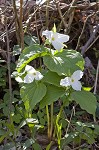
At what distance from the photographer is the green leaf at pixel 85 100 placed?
156 cm

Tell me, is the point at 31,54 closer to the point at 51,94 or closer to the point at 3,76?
the point at 51,94

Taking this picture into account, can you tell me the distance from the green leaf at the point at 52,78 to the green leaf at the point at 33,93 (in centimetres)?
3

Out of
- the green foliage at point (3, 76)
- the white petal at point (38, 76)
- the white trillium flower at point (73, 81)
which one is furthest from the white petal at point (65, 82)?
the green foliage at point (3, 76)

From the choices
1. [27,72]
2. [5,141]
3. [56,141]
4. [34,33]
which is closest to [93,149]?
[56,141]

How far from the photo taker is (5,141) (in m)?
1.83

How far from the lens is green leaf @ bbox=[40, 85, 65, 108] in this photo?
5.17 feet

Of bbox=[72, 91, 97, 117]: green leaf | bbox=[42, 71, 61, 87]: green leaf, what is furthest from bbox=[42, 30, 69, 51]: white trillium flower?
bbox=[72, 91, 97, 117]: green leaf

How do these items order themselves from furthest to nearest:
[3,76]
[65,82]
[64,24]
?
[64,24] → [3,76] → [65,82]

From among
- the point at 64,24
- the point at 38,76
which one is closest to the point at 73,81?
the point at 38,76

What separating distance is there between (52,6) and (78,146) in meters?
1.07

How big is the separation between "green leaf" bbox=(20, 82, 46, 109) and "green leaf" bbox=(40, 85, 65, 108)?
0.04 meters

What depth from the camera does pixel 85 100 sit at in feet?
5.20

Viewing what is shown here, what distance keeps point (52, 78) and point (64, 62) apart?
0.10 m

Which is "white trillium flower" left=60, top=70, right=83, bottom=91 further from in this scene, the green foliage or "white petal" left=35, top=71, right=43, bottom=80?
the green foliage
